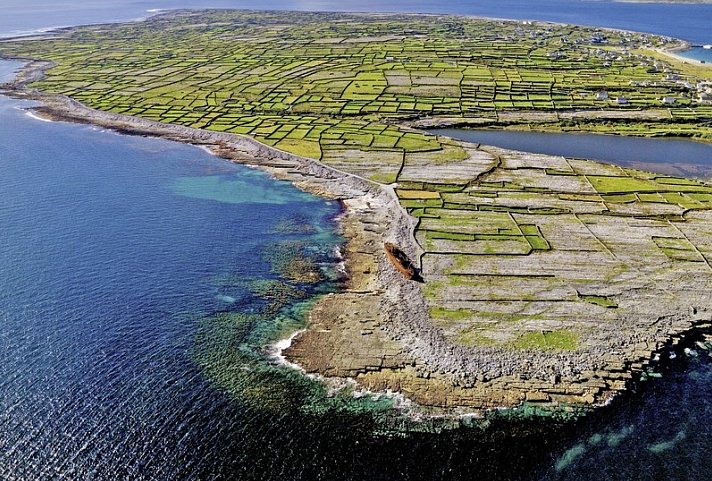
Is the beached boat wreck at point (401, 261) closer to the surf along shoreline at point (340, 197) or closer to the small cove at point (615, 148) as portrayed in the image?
the surf along shoreline at point (340, 197)

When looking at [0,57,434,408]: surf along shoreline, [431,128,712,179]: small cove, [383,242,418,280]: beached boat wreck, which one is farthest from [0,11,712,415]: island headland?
[431,128,712,179]: small cove

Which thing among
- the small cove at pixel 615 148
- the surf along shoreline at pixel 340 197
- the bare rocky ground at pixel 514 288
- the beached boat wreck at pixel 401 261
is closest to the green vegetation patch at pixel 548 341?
the bare rocky ground at pixel 514 288

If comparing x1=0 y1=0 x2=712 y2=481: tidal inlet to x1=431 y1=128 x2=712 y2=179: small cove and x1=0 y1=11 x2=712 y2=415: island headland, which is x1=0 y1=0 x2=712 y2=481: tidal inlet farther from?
x1=431 y1=128 x2=712 y2=179: small cove

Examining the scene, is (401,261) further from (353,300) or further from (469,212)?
(469,212)

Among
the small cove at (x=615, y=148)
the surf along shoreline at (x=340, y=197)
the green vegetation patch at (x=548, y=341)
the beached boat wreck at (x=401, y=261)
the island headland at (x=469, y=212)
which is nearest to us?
the island headland at (x=469, y=212)

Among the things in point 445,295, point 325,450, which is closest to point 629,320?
point 445,295

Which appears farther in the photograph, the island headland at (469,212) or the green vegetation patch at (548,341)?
the green vegetation patch at (548,341)
